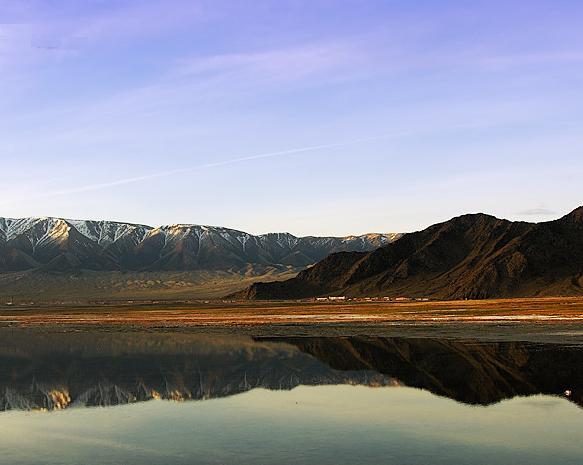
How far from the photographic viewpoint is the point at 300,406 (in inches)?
1146

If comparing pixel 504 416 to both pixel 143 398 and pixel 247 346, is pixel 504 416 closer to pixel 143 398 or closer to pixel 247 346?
pixel 143 398

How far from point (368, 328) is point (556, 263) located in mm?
112686

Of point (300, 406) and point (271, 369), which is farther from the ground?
point (300, 406)

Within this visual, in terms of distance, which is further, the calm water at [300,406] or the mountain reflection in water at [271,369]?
the mountain reflection in water at [271,369]

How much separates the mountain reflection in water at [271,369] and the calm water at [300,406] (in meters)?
0.11

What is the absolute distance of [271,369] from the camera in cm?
→ 4156

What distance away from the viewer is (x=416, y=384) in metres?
34.5

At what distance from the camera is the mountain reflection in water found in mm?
32812

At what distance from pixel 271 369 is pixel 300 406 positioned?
495 inches

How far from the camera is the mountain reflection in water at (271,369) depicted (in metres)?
32.8

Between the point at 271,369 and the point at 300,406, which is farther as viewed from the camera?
the point at 271,369

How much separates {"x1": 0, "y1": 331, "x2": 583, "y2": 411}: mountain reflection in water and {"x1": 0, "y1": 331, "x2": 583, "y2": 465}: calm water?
0.11 metres

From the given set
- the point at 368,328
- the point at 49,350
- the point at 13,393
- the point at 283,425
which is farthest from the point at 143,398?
the point at 368,328

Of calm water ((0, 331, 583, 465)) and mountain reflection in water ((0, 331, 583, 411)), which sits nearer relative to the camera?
calm water ((0, 331, 583, 465))
